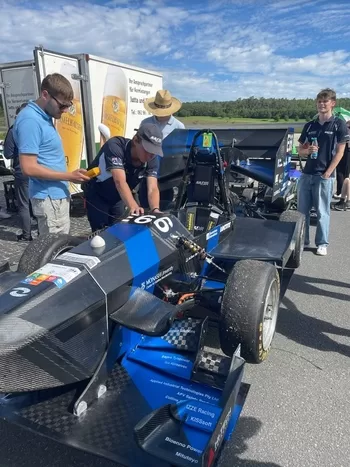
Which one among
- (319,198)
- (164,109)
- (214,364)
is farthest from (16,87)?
(214,364)

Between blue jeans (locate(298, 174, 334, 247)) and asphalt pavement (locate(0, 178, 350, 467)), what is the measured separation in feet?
3.57

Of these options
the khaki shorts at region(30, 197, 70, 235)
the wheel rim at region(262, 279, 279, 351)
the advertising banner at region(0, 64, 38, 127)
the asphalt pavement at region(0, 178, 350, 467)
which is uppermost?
the advertising banner at region(0, 64, 38, 127)

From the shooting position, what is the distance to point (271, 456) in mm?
2166

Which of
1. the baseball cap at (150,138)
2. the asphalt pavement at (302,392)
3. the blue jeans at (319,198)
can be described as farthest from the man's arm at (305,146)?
the baseball cap at (150,138)

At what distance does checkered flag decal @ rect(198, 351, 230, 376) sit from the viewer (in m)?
2.28

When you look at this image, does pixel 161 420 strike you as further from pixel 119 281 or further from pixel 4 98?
pixel 4 98

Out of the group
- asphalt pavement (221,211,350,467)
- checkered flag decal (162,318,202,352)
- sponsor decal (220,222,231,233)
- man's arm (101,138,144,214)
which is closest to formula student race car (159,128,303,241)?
sponsor decal (220,222,231,233)

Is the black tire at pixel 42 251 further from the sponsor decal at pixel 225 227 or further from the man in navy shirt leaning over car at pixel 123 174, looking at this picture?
the sponsor decal at pixel 225 227

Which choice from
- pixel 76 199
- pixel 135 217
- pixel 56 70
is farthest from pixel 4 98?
pixel 135 217

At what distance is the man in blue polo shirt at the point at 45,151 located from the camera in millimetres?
2988

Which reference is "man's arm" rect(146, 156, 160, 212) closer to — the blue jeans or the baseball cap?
the baseball cap

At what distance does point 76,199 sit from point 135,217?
612 centimetres

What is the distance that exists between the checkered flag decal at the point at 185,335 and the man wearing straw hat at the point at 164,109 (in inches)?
136

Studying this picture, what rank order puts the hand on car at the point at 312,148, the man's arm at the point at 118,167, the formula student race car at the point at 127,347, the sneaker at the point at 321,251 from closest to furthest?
the formula student race car at the point at 127,347 < the man's arm at the point at 118,167 < the hand on car at the point at 312,148 < the sneaker at the point at 321,251
